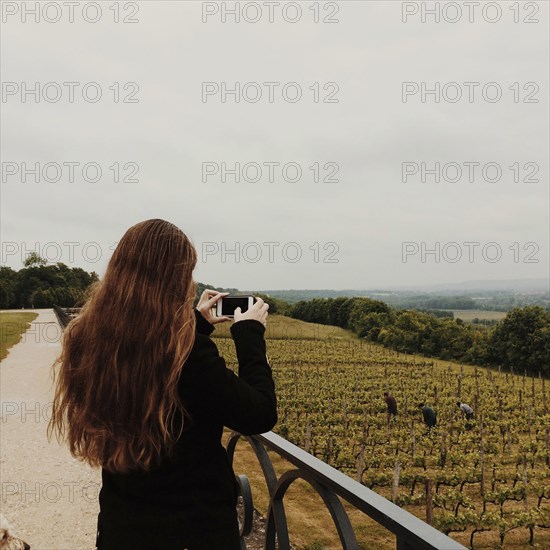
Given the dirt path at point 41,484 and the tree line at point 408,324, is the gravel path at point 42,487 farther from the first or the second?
the tree line at point 408,324

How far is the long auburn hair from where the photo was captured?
1353 mm

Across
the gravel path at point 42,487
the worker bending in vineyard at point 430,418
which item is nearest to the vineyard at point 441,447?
the worker bending in vineyard at point 430,418

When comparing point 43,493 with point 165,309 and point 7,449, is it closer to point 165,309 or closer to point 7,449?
point 7,449

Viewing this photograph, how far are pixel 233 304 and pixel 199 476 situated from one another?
0.53 metres

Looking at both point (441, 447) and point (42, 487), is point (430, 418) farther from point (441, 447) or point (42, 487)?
point (42, 487)

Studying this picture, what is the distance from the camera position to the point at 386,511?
1250 mm

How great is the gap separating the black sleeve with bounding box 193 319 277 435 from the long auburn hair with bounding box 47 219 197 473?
0.08 m

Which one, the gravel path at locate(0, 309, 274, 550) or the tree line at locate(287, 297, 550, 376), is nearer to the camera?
the gravel path at locate(0, 309, 274, 550)

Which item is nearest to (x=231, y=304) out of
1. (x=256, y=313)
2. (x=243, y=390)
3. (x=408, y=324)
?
(x=256, y=313)

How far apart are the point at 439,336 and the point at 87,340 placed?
52635 mm

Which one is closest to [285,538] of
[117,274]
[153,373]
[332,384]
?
[153,373]

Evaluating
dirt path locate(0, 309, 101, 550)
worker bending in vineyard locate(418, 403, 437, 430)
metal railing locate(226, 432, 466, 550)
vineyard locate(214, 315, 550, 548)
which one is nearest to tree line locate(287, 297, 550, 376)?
vineyard locate(214, 315, 550, 548)

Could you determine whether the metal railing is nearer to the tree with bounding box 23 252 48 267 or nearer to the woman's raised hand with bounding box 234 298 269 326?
the woman's raised hand with bounding box 234 298 269 326

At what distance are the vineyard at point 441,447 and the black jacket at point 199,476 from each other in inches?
318
